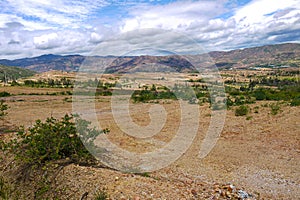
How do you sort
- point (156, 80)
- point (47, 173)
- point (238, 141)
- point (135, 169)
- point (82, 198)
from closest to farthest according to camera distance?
1. point (82, 198)
2. point (47, 173)
3. point (135, 169)
4. point (238, 141)
5. point (156, 80)

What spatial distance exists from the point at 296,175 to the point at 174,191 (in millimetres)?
4062

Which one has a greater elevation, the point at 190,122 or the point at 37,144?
the point at 37,144

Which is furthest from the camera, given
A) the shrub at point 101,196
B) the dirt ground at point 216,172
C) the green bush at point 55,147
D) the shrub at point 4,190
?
the green bush at point 55,147

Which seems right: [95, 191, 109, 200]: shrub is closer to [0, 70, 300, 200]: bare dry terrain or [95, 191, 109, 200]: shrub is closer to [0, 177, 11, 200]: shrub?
[0, 70, 300, 200]: bare dry terrain

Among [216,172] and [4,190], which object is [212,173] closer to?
[216,172]

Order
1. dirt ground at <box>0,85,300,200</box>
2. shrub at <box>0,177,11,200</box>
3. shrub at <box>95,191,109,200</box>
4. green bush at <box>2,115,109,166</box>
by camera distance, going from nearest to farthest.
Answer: shrub at <box>95,191,109,200</box> → dirt ground at <box>0,85,300,200</box> → shrub at <box>0,177,11,200</box> → green bush at <box>2,115,109,166</box>

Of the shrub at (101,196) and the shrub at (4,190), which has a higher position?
the shrub at (101,196)

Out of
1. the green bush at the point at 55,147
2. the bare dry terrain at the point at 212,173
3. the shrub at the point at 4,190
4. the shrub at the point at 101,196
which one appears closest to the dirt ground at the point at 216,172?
the bare dry terrain at the point at 212,173

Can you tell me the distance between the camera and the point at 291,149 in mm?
10016

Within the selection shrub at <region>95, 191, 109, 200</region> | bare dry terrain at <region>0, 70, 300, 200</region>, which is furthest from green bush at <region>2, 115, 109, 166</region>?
shrub at <region>95, 191, 109, 200</region>

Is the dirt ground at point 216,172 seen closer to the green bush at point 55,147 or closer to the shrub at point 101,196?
the shrub at point 101,196

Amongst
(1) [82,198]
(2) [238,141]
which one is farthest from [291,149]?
(1) [82,198]

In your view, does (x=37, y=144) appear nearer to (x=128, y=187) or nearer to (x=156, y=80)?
(x=128, y=187)

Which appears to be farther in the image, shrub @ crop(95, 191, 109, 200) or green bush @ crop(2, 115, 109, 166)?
green bush @ crop(2, 115, 109, 166)
